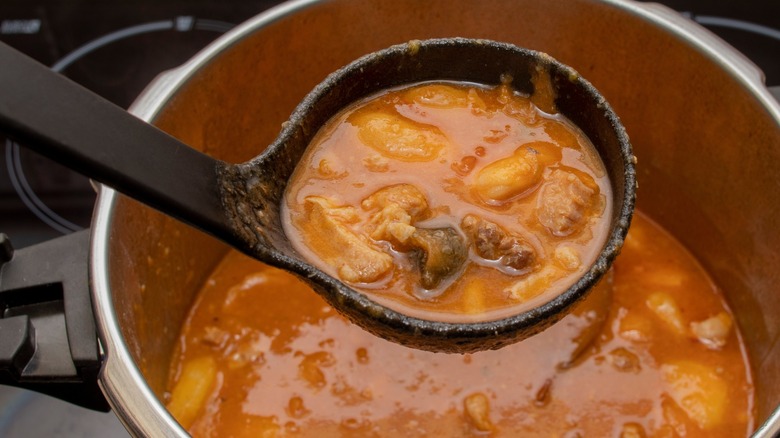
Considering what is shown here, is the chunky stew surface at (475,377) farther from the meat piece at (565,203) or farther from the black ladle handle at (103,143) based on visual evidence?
the black ladle handle at (103,143)

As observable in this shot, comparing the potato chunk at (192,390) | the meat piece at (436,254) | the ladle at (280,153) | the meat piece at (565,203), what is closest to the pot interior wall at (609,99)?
the potato chunk at (192,390)

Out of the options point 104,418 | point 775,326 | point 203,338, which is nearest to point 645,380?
point 775,326

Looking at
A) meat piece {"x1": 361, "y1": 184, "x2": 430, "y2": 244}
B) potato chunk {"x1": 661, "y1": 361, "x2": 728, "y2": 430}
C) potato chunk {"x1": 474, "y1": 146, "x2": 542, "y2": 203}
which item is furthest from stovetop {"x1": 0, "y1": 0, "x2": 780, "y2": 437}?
potato chunk {"x1": 474, "y1": 146, "x2": 542, "y2": 203}

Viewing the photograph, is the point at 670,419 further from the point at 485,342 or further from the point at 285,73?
the point at 285,73

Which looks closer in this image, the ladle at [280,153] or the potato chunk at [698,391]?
the ladle at [280,153]

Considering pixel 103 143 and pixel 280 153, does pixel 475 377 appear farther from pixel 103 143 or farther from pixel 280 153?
pixel 103 143

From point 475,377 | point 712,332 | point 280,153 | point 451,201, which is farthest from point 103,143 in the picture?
point 712,332
